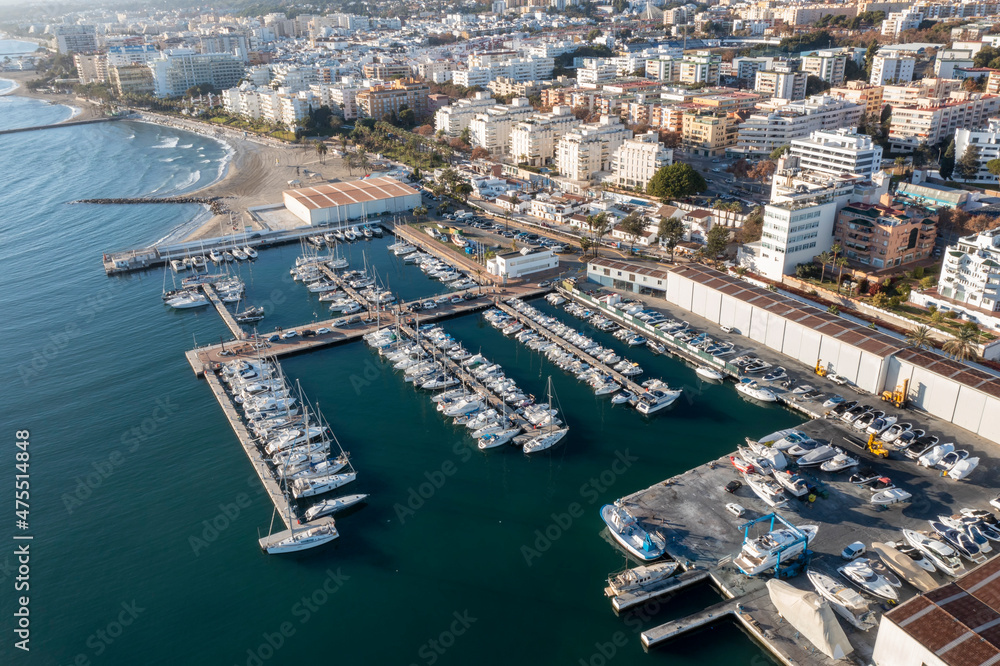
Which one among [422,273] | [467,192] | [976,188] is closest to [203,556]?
[422,273]

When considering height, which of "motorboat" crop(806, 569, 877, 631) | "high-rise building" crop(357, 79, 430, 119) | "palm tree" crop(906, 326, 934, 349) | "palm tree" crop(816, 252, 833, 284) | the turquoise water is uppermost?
"high-rise building" crop(357, 79, 430, 119)

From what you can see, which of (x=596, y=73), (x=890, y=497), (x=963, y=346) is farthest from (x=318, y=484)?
(x=596, y=73)

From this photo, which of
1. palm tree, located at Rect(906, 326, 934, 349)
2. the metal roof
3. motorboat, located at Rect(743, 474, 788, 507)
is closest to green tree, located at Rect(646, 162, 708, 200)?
the metal roof

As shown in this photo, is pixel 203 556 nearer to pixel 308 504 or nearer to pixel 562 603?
pixel 308 504

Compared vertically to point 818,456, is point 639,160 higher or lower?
higher

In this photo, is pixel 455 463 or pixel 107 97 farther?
pixel 107 97

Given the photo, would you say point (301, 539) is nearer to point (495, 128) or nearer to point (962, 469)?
point (962, 469)

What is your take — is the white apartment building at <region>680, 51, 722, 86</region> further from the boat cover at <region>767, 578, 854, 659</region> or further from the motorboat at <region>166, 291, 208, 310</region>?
the boat cover at <region>767, 578, 854, 659</region>
